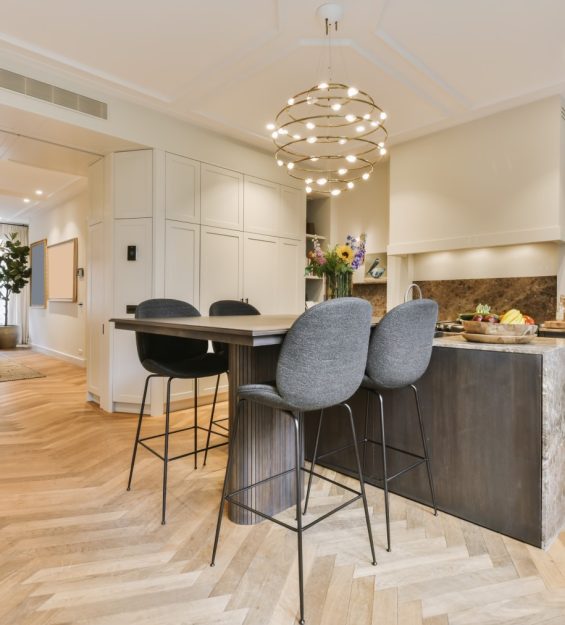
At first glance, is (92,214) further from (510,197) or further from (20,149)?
(510,197)

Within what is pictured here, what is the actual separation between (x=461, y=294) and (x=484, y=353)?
9.00 feet

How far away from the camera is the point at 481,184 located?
4.09 meters

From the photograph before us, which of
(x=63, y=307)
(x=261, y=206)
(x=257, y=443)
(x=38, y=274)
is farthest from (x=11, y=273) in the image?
(x=257, y=443)

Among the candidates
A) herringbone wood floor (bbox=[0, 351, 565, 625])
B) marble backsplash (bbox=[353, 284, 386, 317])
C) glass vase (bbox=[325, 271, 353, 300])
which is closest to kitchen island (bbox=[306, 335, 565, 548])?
herringbone wood floor (bbox=[0, 351, 565, 625])

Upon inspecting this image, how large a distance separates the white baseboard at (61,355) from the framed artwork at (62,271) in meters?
0.91

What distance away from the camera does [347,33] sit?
2.85 m

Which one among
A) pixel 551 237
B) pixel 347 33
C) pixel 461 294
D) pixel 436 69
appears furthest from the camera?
pixel 461 294

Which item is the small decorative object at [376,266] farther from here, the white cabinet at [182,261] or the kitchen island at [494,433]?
the kitchen island at [494,433]

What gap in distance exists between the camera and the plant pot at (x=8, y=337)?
8.49 meters

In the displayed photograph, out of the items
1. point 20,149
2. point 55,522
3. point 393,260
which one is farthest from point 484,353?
point 20,149

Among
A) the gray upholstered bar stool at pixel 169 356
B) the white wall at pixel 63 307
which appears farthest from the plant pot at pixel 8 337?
the gray upholstered bar stool at pixel 169 356

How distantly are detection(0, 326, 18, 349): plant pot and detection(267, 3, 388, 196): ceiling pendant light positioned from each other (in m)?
6.76

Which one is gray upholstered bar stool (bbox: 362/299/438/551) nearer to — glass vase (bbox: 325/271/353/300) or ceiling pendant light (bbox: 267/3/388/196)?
glass vase (bbox: 325/271/353/300)

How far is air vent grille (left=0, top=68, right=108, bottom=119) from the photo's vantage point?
10.1 ft
